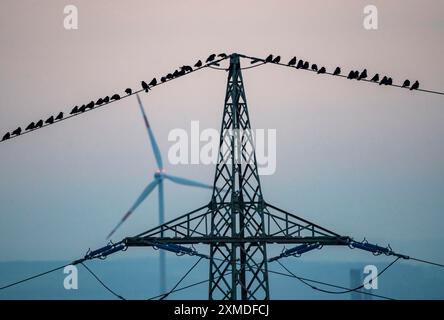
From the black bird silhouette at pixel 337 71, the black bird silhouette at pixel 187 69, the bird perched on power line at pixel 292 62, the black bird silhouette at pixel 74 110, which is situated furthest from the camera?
the bird perched on power line at pixel 292 62

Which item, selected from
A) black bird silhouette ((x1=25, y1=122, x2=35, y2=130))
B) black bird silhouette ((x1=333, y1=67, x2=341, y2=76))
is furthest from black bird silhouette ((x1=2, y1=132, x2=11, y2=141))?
black bird silhouette ((x1=333, y1=67, x2=341, y2=76))

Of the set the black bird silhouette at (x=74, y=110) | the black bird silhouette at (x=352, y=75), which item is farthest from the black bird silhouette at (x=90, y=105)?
the black bird silhouette at (x=352, y=75)

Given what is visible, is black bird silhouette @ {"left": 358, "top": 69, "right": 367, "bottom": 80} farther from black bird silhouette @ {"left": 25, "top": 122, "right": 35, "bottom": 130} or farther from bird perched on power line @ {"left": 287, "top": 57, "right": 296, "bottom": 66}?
black bird silhouette @ {"left": 25, "top": 122, "right": 35, "bottom": 130}

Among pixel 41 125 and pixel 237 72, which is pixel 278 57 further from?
pixel 41 125

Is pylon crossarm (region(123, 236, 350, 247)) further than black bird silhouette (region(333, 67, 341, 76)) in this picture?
No

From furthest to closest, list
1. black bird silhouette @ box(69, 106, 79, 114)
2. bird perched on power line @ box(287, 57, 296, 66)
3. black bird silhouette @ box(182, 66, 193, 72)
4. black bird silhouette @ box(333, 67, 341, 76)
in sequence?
bird perched on power line @ box(287, 57, 296, 66)
black bird silhouette @ box(182, 66, 193, 72)
black bird silhouette @ box(69, 106, 79, 114)
black bird silhouette @ box(333, 67, 341, 76)

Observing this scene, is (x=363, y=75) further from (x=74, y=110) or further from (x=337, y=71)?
(x=74, y=110)

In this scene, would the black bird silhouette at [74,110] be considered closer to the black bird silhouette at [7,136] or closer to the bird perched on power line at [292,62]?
the black bird silhouette at [7,136]

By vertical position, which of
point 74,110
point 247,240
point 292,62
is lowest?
point 247,240

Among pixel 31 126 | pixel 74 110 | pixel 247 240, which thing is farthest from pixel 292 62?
pixel 31 126
